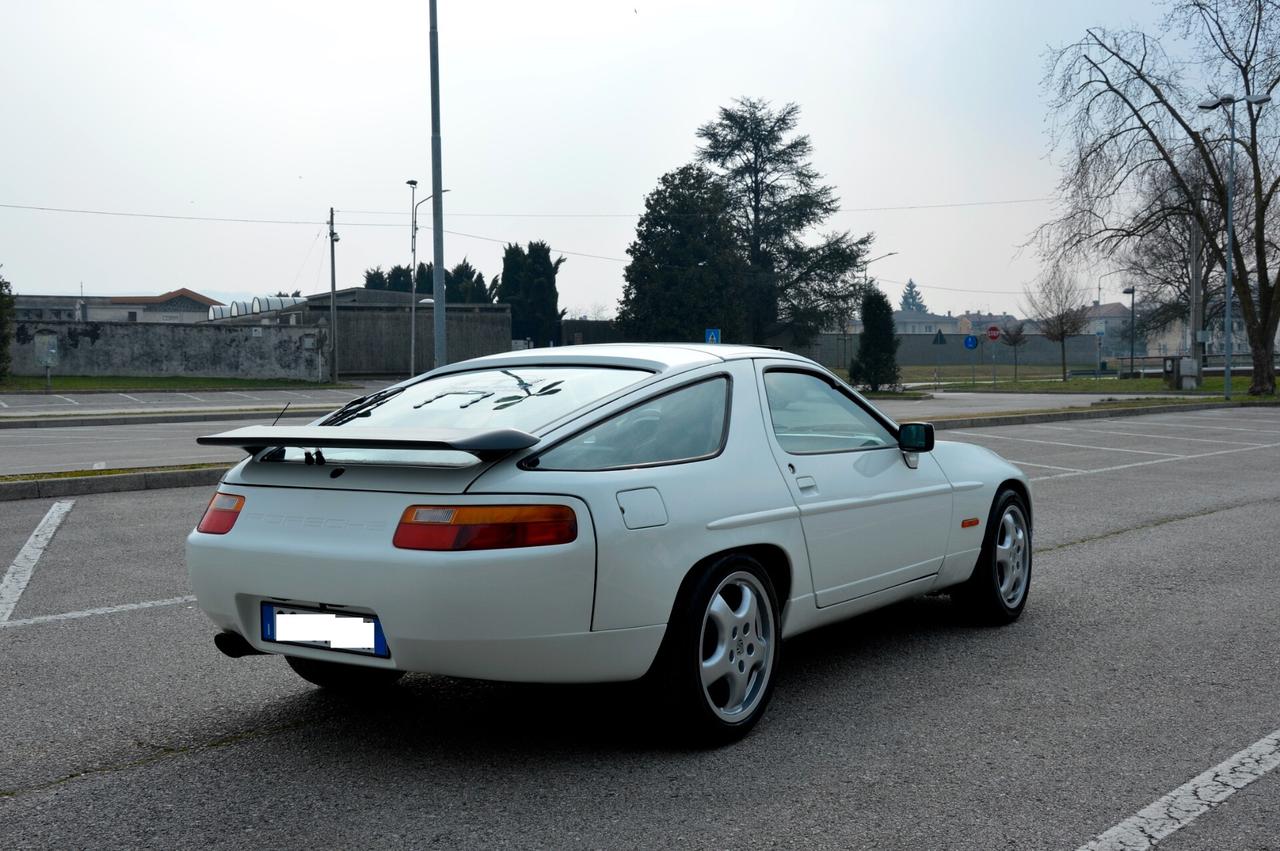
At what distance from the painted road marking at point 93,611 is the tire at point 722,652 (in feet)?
11.6

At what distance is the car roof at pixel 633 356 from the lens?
4465 millimetres

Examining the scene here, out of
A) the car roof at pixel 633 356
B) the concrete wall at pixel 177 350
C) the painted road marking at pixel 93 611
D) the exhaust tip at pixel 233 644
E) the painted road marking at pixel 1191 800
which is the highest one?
the concrete wall at pixel 177 350

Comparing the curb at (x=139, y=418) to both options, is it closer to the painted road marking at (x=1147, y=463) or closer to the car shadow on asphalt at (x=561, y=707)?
the painted road marking at (x=1147, y=463)

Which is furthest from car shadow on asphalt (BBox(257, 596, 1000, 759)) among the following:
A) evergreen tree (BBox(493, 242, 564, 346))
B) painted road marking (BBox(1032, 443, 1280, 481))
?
evergreen tree (BBox(493, 242, 564, 346))

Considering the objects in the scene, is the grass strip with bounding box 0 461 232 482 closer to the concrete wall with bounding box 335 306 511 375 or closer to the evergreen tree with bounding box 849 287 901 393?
the evergreen tree with bounding box 849 287 901 393

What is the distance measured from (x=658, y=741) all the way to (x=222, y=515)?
166 centimetres

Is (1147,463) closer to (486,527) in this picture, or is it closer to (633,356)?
(633,356)

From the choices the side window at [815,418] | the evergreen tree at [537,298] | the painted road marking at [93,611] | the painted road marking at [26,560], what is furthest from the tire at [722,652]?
the evergreen tree at [537,298]

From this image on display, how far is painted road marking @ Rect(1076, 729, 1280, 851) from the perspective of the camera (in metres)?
3.21

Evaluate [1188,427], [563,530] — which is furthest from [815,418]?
[1188,427]

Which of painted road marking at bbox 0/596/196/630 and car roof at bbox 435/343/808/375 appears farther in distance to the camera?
painted road marking at bbox 0/596/196/630

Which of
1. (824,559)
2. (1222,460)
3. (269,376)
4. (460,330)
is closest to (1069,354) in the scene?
(460,330)

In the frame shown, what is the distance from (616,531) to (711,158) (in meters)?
62.6

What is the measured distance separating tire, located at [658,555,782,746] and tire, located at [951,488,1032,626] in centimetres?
180
